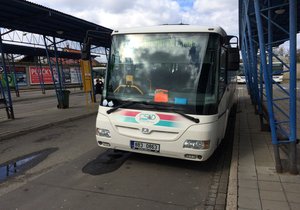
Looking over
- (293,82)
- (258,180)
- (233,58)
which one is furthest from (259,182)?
(233,58)

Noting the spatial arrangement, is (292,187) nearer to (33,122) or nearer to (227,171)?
(227,171)

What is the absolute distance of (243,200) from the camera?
420 centimetres

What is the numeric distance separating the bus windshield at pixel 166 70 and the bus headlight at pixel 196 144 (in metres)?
0.52

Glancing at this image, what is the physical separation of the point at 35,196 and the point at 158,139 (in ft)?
7.26

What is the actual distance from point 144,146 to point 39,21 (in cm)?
976

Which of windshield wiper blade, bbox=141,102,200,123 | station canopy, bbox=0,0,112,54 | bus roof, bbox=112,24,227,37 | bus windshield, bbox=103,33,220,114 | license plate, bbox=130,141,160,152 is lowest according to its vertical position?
license plate, bbox=130,141,160,152

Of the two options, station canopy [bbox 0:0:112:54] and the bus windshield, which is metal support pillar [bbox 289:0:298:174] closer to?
the bus windshield

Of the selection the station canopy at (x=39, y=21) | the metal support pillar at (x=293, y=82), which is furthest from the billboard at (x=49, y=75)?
the metal support pillar at (x=293, y=82)

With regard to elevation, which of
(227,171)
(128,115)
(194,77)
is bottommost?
(227,171)

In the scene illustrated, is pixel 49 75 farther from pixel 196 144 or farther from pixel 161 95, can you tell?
pixel 196 144

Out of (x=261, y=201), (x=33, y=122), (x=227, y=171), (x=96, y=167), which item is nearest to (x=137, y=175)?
(x=96, y=167)

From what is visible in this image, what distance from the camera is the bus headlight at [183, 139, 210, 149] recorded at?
5.12 metres

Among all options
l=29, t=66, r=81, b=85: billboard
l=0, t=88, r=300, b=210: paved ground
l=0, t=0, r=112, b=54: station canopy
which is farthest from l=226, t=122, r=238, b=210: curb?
l=29, t=66, r=81, b=85: billboard

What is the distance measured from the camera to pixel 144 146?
215 inches
